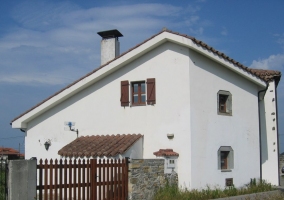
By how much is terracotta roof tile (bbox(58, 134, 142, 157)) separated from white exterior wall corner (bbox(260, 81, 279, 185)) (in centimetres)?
695

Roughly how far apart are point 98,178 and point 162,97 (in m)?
4.99

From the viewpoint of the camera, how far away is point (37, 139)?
18.9 m

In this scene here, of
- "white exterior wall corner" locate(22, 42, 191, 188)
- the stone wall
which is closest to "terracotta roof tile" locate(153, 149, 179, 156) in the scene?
"white exterior wall corner" locate(22, 42, 191, 188)

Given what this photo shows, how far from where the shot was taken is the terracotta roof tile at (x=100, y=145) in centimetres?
1481

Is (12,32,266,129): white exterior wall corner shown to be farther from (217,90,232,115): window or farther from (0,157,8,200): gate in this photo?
(0,157,8,200): gate

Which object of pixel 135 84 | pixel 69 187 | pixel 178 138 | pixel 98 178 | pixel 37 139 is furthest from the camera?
pixel 37 139

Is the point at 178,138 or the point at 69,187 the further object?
the point at 178,138

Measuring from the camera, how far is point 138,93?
1703 centimetres

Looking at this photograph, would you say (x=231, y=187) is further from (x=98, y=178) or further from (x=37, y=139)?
(x=37, y=139)

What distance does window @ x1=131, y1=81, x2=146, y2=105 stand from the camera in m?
17.0

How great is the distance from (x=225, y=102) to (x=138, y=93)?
3665 millimetres

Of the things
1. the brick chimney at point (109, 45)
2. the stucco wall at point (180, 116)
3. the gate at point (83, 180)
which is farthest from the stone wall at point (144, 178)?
the brick chimney at point (109, 45)

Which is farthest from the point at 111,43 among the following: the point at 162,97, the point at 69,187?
the point at 69,187

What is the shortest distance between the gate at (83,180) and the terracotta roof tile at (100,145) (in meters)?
1.44
